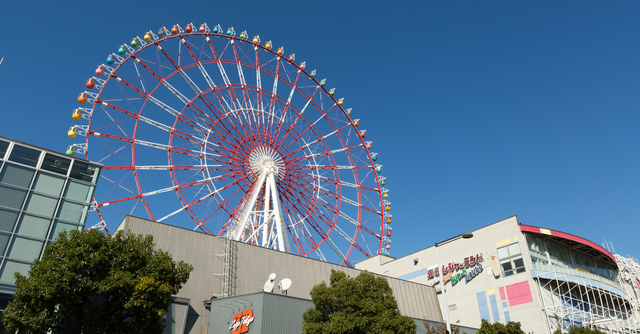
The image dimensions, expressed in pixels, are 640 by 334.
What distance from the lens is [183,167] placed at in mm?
Result: 33250

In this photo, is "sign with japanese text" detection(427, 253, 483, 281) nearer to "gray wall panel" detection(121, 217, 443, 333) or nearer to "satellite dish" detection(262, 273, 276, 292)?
"gray wall panel" detection(121, 217, 443, 333)

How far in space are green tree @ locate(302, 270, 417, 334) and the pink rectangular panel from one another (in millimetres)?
17852

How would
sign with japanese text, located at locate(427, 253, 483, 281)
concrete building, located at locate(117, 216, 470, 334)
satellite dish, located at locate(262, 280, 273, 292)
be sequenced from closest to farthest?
1. concrete building, located at locate(117, 216, 470, 334)
2. satellite dish, located at locate(262, 280, 273, 292)
3. sign with japanese text, located at locate(427, 253, 483, 281)

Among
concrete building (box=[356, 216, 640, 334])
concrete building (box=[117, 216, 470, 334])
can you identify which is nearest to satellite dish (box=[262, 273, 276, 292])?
concrete building (box=[117, 216, 470, 334])

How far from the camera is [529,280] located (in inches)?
1355

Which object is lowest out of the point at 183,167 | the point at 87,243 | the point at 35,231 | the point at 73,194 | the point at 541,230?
the point at 87,243

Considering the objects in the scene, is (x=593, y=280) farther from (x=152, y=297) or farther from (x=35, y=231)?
(x=35, y=231)

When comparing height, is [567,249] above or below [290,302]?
above

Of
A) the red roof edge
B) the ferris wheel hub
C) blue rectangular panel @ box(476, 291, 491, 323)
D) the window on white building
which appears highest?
the ferris wheel hub

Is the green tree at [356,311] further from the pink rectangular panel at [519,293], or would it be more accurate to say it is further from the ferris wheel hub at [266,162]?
the pink rectangular panel at [519,293]

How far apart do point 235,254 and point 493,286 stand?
2294cm

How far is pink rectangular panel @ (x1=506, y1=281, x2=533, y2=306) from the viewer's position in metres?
34.2

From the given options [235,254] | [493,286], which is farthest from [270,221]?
[493,286]

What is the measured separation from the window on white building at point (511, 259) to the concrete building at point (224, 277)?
16069 millimetres
